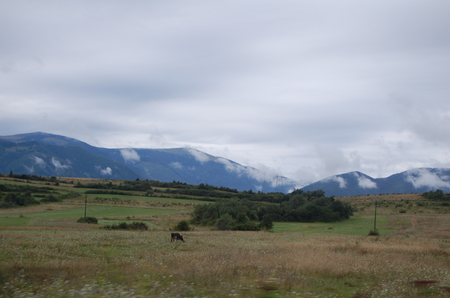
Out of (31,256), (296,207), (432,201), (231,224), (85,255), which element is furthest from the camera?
(432,201)

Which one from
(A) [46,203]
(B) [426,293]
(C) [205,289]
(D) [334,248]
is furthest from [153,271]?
(A) [46,203]

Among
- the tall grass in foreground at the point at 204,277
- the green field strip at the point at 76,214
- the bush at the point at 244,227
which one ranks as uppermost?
the tall grass in foreground at the point at 204,277

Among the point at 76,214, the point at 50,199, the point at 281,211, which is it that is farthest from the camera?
the point at 50,199

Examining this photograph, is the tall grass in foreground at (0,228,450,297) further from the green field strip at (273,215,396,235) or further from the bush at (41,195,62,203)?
the bush at (41,195,62,203)

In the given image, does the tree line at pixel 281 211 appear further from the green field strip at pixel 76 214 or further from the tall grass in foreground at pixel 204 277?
the tall grass in foreground at pixel 204 277

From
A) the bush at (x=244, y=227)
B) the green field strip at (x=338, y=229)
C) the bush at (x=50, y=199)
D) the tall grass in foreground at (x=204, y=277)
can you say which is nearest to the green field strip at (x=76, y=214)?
the bush at (x=50, y=199)

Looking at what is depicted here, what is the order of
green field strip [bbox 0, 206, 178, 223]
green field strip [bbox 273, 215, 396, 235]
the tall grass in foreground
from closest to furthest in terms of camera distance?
the tall grass in foreground < green field strip [bbox 273, 215, 396, 235] < green field strip [bbox 0, 206, 178, 223]

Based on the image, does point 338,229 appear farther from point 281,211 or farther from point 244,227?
point 281,211

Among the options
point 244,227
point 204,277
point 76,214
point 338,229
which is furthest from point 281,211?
point 204,277

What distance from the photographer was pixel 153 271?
44.2 ft

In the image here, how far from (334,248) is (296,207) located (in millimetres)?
73566

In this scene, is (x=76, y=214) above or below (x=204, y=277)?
below

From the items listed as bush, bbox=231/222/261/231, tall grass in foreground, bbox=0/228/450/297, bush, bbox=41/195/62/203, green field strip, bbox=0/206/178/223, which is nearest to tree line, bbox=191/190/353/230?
green field strip, bbox=0/206/178/223

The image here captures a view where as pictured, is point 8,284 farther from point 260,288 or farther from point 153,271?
point 260,288
